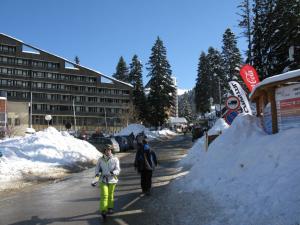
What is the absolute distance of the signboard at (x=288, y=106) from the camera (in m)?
9.38

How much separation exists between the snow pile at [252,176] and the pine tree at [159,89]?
62654 mm

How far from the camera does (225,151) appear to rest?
11.4 metres

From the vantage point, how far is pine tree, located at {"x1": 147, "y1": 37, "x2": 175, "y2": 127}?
246 feet

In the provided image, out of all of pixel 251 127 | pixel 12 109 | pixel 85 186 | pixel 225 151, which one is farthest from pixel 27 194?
pixel 12 109

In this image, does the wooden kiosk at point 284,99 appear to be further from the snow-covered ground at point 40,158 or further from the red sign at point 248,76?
the snow-covered ground at point 40,158

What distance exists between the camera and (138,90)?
279 ft

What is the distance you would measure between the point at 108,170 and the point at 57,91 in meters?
82.9

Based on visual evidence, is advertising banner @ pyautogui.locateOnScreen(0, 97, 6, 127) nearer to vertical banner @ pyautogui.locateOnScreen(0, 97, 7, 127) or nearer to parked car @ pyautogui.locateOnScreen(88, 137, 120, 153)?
vertical banner @ pyautogui.locateOnScreen(0, 97, 7, 127)

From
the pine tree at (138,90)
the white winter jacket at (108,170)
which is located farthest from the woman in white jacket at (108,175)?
the pine tree at (138,90)

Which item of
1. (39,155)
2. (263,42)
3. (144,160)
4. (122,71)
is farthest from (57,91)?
(144,160)

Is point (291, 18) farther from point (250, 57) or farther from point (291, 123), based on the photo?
point (291, 123)

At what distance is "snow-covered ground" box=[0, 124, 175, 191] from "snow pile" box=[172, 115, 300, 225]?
299 inches

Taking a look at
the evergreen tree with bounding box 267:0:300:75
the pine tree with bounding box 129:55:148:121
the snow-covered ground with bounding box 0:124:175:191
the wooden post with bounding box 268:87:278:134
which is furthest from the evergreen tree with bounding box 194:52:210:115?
the wooden post with bounding box 268:87:278:134

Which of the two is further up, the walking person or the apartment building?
the apartment building
